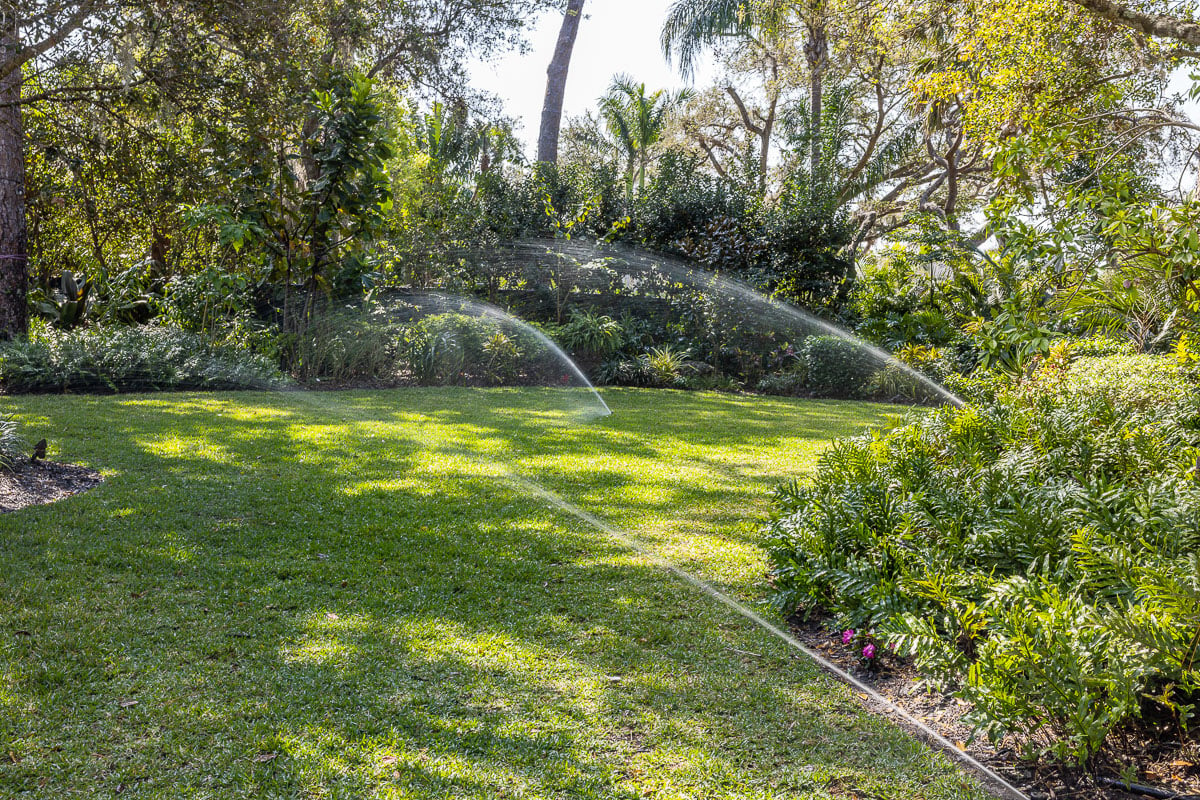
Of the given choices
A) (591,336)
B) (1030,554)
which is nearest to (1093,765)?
(1030,554)

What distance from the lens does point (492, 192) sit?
15.5m

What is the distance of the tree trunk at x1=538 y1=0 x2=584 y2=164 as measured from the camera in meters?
18.0

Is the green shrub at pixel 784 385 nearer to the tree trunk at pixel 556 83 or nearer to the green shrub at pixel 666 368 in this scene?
the green shrub at pixel 666 368

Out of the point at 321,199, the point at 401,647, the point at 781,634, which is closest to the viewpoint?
the point at 401,647

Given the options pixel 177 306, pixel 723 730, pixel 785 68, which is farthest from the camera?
pixel 785 68

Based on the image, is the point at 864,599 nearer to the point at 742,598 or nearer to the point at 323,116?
the point at 742,598

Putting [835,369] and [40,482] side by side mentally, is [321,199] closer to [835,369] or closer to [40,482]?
[40,482]

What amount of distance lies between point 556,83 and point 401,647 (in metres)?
17.2

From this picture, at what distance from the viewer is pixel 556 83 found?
1823 cm

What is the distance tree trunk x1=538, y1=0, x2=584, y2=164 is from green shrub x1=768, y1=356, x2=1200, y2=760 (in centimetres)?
1491

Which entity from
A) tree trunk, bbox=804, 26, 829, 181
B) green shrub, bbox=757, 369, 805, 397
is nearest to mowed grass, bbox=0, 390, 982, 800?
green shrub, bbox=757, 369, 805, 397

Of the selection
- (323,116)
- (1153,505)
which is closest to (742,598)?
(1153,505)

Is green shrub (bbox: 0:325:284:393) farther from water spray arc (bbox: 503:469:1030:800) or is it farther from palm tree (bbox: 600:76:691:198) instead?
palm tree (bbox: 600:76:691:198)

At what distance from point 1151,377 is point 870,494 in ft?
8.27
